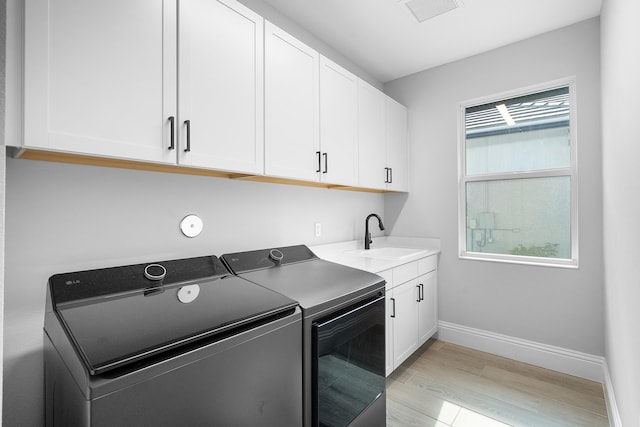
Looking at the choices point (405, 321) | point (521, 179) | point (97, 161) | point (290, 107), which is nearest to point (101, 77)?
point (97, 161)

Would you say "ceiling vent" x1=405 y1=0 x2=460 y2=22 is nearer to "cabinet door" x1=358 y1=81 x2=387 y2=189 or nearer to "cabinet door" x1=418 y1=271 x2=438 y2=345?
"cabinet door" x1=358 y1=81 x2=387 y2=189

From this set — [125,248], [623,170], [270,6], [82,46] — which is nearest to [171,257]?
[125,248]

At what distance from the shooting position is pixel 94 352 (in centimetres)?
74

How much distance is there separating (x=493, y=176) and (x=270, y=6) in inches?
89.5

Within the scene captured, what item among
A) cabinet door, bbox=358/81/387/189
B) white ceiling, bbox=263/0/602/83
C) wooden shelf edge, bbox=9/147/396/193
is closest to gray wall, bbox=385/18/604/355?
white ceiling, bbox=263/0/602/83

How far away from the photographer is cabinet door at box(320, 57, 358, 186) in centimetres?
201

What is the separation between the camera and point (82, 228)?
126 cm

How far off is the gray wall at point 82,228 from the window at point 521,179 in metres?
2.10

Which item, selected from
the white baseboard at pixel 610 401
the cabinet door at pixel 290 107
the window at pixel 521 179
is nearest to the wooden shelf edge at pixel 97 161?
the cabinet door at pixel 290 107

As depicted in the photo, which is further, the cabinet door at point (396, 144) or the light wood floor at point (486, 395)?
the cabinet door at point (396, 144)

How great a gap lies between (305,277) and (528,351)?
7.03 feet

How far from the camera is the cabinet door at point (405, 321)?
221cm

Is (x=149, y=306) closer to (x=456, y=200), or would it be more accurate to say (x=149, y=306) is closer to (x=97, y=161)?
(x=97, y=161)

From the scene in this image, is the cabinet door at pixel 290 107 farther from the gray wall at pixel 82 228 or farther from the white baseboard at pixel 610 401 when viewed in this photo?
the white baseboard at pixel 610 401
